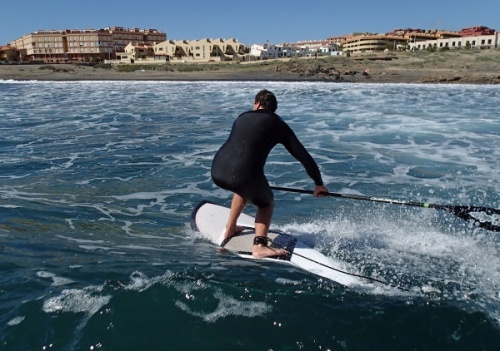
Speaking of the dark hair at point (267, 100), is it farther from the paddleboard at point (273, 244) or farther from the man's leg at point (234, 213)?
the paddleboard at point (273, 244)

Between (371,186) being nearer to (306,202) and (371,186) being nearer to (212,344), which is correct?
(306,202)

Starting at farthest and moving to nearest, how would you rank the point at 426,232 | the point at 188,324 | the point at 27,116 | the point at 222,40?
the point at 222,40 < the point at 27,116 < the point at 426,232 < the point at 188,324

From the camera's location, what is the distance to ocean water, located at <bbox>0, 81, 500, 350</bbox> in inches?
137

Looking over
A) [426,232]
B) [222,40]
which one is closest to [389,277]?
[426,232]

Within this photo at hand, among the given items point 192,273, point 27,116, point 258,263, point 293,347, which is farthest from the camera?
point 27,116

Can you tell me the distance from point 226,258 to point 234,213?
59cm

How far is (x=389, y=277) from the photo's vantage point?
445cm

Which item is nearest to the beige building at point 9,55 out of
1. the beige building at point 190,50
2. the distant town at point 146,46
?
the distant town at point 146,46

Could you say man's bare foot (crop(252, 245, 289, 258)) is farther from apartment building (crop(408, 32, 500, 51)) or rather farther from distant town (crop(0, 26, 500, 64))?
distant town (crop(0, 26, 500, 64))

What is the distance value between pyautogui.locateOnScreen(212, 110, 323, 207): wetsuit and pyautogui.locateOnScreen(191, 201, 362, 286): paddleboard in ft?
2.15

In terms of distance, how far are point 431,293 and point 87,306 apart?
10.3ft

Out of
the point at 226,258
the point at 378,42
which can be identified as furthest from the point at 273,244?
the point at 378,42

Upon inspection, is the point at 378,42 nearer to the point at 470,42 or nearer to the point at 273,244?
the point at 470,42

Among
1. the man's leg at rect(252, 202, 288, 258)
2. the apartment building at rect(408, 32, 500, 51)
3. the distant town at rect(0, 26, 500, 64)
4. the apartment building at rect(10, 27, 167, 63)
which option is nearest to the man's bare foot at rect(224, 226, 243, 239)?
the man's leg at rect(252, 202, 288, 258)
